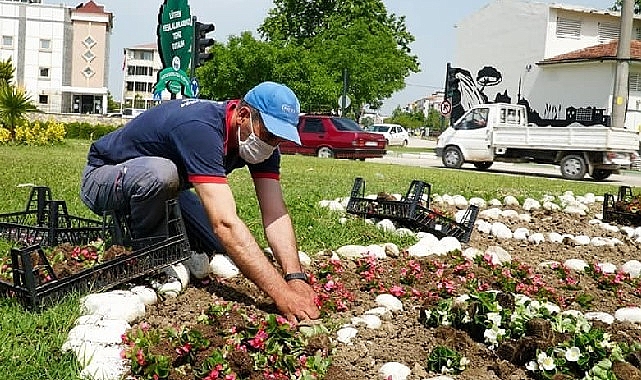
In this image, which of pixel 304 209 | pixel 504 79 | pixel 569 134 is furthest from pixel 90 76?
pixel 304 209

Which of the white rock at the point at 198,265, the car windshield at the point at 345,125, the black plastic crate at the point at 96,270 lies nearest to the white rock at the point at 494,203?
the white rock at the point at 198,265

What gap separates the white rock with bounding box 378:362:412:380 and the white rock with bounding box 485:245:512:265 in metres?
2.09

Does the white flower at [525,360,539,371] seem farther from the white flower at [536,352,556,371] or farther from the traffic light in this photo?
the traffic light

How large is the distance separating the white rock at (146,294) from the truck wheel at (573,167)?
54.1ft

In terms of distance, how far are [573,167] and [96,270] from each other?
16.9 m

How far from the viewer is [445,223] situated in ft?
19.1

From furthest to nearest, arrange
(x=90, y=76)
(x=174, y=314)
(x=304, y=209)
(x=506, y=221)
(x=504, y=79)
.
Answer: (x=90, y=76) < (x=504, y=79) < (x=506, y=221) < (x=304, y=209) < (x=174, y=314)

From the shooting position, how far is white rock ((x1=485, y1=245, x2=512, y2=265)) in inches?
192

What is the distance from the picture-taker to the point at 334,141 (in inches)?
857

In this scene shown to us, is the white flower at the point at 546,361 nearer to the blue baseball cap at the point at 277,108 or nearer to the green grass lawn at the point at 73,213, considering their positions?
the blue baseball cap at the point at 277,108

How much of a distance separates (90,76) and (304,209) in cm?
7324

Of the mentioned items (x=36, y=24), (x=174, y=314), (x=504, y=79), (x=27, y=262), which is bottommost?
(x=174, y=314)

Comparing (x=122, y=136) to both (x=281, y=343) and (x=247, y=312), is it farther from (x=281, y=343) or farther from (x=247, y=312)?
(x=281, y=343)

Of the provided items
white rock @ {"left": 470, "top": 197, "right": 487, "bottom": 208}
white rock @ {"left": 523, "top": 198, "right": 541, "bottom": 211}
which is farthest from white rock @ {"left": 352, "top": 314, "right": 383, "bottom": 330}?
white rock @ {"left": 523, "top": 198, "right": 541, "bottom": 211}
